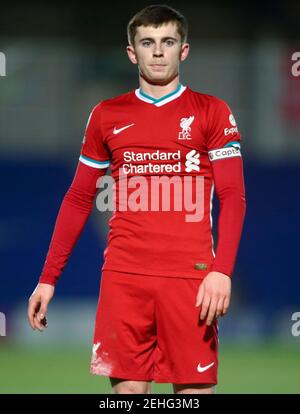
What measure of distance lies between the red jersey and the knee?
44 cm

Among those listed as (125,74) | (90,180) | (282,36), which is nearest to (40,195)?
(125,74)

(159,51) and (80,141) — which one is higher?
(80,141)

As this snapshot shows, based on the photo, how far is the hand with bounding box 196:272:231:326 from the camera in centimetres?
407

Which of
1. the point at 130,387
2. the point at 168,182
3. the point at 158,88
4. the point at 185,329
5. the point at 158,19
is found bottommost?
the point at 130,387

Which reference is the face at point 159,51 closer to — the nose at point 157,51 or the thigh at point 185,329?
the nose at point 157,51

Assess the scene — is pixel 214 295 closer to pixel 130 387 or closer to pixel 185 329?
pixel 185 329

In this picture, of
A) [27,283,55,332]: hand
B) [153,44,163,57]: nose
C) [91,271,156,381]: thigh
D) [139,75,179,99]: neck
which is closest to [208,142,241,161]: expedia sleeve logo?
[139,75,179,99]: neck

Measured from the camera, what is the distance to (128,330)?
4297 mm

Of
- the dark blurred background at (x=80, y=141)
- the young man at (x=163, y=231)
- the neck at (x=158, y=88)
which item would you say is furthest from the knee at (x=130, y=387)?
the dark blurred background at (x=80, y=141)

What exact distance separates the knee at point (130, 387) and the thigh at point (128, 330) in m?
0.02

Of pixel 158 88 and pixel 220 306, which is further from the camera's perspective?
pixel 158 88

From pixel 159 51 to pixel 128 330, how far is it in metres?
1.10

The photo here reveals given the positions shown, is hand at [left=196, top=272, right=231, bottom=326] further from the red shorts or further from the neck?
the neck

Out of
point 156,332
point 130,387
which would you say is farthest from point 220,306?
point 130,387
